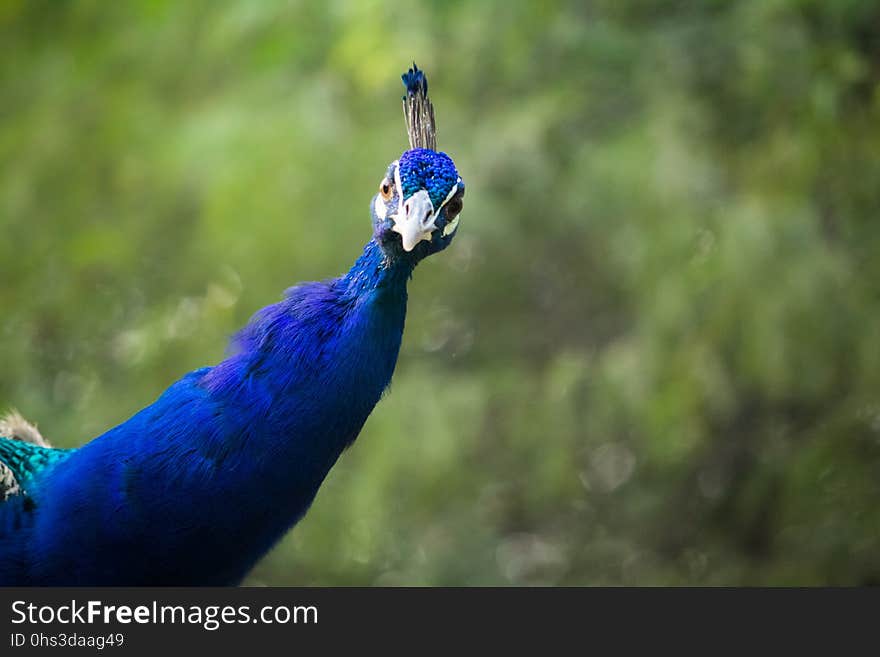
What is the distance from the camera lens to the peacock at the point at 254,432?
1.81m

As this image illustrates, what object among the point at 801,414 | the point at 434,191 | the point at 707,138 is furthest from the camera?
the point at 801,414

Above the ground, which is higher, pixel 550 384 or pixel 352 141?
pixel 352 141

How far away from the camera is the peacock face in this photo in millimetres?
1725

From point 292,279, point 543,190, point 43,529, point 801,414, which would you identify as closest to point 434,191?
point 43,529

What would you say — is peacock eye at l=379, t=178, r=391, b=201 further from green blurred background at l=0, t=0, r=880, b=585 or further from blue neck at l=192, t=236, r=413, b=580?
green blurred background at l=0, t=0, r=880, b=585

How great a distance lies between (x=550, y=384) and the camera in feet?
14.1

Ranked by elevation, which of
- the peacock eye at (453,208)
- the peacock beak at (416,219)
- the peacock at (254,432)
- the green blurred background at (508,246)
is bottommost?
the peacock at (254,432)

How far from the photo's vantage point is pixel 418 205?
1.72 metres

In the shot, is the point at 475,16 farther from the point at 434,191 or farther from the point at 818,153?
the point at 434,191

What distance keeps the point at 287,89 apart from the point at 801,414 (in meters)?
2.49

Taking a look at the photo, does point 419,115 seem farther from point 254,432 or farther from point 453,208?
point 254,432

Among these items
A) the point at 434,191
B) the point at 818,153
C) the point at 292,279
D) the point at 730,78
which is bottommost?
the point at 434,191

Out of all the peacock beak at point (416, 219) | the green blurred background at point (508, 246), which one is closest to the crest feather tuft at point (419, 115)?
the peacock beak at point (416, 219)

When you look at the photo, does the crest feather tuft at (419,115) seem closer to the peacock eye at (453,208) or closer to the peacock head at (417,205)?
the peacock head at (417,205)
